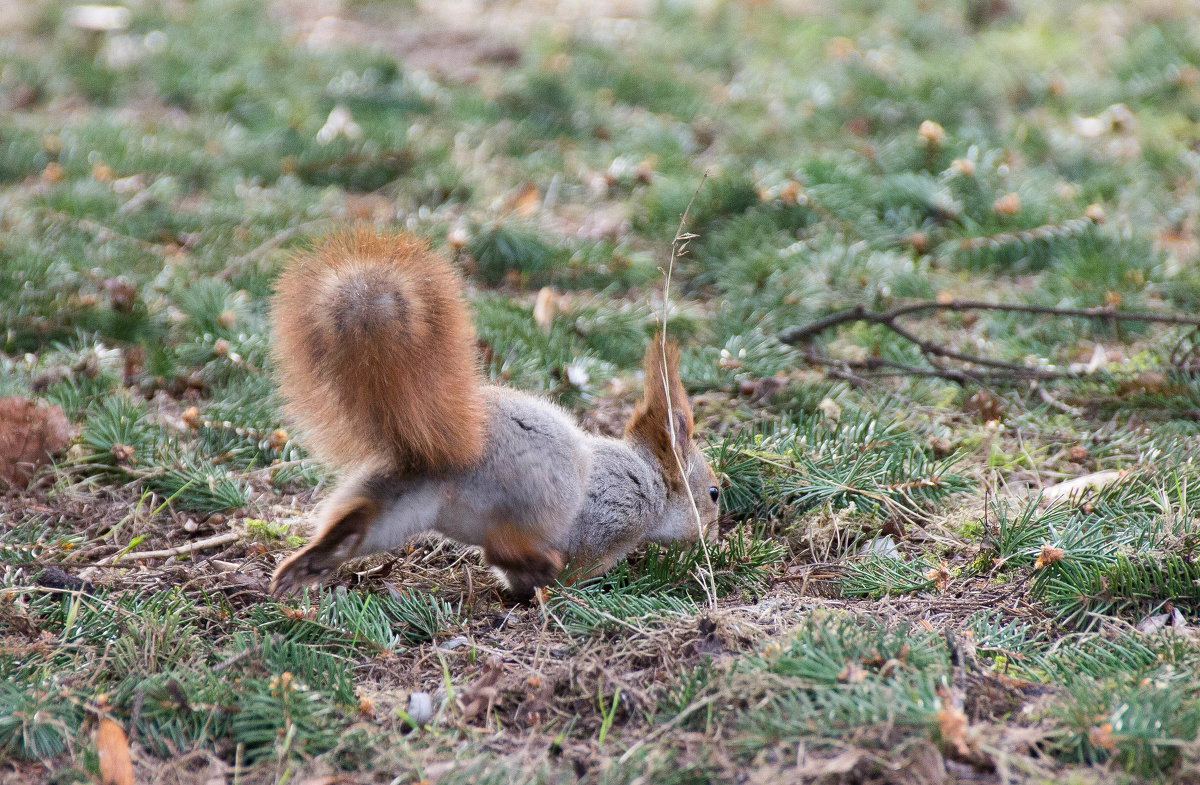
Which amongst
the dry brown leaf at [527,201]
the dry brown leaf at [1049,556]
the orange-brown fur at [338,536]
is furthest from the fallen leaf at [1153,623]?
the dry brown leaf at [527,201]

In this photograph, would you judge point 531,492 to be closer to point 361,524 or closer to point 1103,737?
point 361,524

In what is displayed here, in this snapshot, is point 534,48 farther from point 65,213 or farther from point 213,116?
point 65,213

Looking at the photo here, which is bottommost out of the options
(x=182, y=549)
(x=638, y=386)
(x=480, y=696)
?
(x=638, y=386)

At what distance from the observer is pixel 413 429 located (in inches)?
71.5

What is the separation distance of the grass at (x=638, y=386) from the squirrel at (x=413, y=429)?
0.46 ft

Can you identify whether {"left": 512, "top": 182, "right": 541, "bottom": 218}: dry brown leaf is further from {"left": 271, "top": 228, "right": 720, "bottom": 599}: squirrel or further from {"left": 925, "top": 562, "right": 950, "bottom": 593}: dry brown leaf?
{"left": 925, "top": 562, "right": 950, "bottom": 593}: dry brown leaf

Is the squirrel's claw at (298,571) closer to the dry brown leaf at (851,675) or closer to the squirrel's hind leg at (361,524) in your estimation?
the squirrel's hind leg at (361,524)

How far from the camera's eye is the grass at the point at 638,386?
1641mm

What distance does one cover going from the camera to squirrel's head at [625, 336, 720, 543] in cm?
237

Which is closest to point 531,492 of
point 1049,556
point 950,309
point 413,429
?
point 413,429

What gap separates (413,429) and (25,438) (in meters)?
1.25

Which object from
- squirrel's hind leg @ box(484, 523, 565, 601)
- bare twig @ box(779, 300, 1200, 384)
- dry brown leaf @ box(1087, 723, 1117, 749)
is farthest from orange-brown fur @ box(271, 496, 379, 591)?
bare twig @ box(779, 300, 1200, 384)

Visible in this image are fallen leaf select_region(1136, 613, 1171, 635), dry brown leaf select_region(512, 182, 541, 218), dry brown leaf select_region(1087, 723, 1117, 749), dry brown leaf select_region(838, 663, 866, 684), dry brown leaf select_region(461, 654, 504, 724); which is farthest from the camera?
dry brown leaf select_region(512, 182, 541, 218)

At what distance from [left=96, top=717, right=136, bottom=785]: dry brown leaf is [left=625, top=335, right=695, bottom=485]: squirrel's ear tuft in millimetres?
1211
